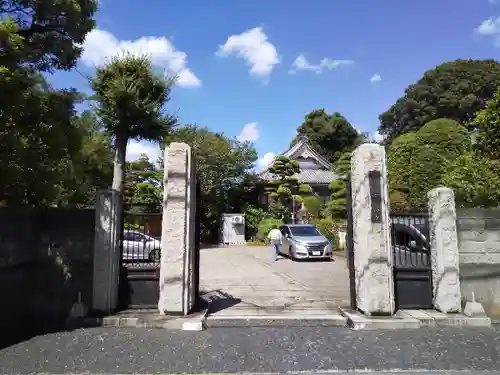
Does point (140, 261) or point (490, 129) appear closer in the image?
point (140, 261)

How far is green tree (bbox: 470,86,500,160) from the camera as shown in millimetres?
11617

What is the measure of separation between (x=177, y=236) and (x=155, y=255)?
37.2 inches

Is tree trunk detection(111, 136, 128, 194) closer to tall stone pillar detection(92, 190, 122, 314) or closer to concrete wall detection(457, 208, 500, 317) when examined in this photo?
tall stone pillar detection(92, 190, 122, 314)

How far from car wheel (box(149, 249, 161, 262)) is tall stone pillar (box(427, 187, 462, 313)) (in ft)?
16.3

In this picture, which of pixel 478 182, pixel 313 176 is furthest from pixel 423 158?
pixel 313 176

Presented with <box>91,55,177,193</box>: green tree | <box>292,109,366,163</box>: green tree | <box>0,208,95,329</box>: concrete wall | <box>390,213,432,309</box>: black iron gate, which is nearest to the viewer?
<box>0,208,95,329</box>: concrete wall

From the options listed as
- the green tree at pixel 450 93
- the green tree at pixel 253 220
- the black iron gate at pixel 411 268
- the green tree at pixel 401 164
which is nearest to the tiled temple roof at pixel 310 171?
the green tree at pixel 253 220

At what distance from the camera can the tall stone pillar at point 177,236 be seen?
20.9 ft

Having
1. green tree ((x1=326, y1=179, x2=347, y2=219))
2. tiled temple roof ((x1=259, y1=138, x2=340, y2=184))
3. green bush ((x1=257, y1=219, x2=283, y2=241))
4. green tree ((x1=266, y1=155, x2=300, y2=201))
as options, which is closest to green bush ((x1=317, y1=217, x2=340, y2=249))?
green tree ((x1=326, y1=179, x2=347, y2=219))

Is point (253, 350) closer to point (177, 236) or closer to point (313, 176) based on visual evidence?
point (177, 236)

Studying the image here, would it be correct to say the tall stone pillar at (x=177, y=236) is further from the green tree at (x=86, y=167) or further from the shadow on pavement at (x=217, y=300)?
the green tree at (x=86, y=167)

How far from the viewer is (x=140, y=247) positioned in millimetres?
7090

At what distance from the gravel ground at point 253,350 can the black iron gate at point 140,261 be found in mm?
875

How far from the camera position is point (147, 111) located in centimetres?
1431
